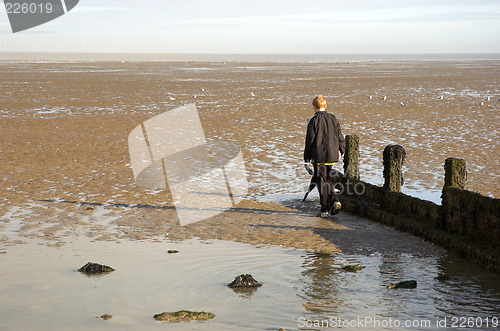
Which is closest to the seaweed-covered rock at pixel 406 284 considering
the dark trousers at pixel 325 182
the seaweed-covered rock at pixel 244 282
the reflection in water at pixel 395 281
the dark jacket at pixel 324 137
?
the reflection in water at pixel 395 281

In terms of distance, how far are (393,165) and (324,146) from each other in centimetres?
109

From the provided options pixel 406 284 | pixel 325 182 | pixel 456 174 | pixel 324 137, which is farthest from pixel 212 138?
pixel 406 284

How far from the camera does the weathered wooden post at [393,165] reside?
951 cm

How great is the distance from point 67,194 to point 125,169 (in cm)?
288

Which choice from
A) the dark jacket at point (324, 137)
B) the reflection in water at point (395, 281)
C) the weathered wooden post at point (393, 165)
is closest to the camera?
the reflection in water at point (395, 281)

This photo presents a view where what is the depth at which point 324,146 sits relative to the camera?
31.0 ft

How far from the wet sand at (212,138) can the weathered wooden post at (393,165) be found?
3.76 ft

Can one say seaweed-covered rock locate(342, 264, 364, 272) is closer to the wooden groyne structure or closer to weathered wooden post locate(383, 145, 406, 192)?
the wooden groyne structure

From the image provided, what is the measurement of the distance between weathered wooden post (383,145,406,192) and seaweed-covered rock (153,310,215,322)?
4.88 meters

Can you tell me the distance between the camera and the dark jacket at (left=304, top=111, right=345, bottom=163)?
30.9 feet

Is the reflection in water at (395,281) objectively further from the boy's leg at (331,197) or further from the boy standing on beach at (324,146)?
the boy standing on beach at (324,146)

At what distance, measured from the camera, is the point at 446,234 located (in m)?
7.83

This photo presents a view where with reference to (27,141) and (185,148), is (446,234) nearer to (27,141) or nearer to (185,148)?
(185,148)

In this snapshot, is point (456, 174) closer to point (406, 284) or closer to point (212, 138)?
point (406, 284)
